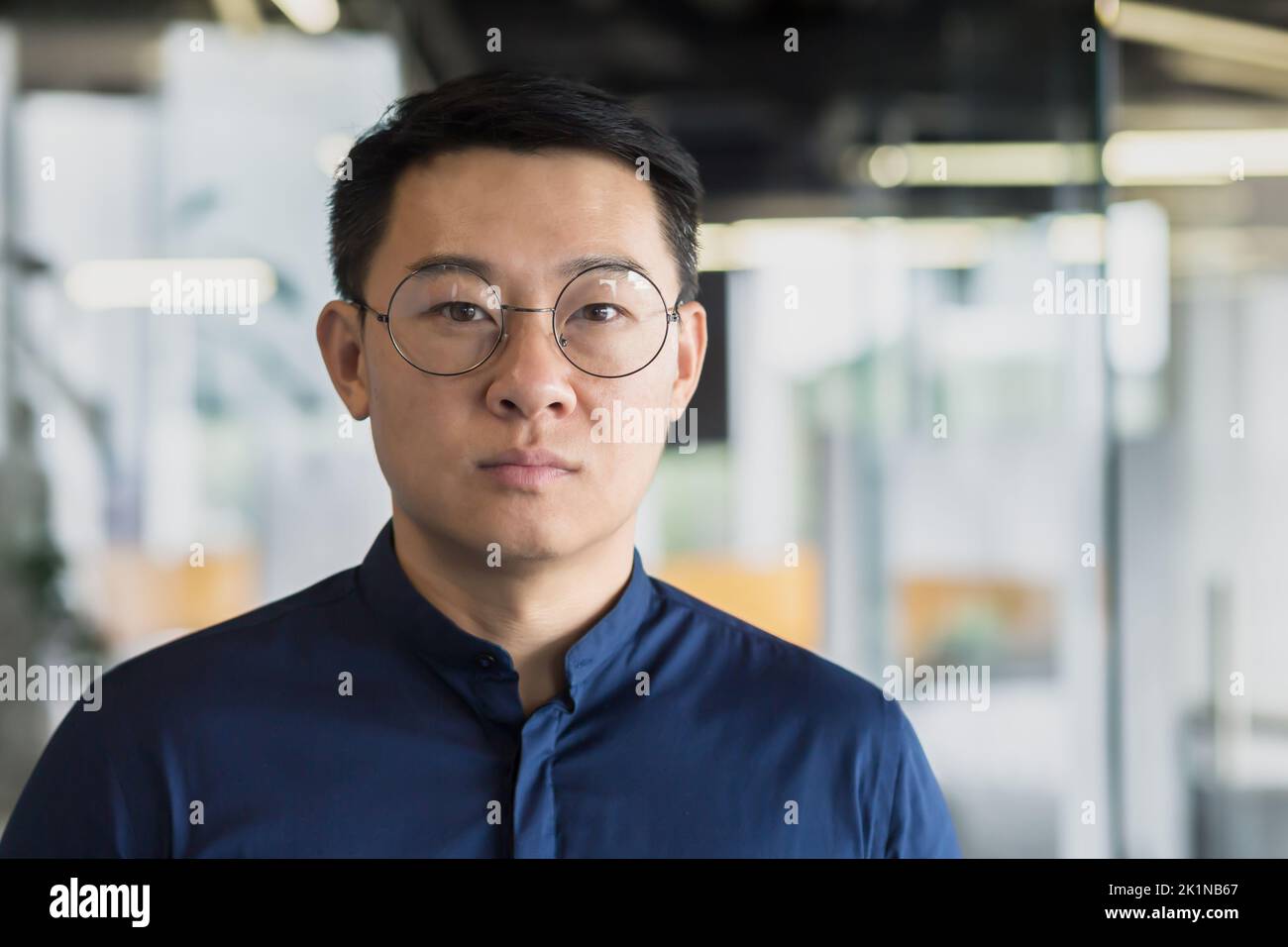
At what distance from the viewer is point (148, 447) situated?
97.2 inches

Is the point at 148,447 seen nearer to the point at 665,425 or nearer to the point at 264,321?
the point at 264,321

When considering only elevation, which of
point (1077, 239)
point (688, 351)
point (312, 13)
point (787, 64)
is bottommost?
point (688, 351)

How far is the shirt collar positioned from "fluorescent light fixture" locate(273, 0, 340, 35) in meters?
1.50

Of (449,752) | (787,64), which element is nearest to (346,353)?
(449,752)

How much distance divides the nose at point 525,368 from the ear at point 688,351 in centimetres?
15

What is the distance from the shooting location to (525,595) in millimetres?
1104

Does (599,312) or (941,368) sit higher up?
(941,368)

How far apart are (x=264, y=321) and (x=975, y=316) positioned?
1904 mm

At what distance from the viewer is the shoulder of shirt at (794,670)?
1134 mm

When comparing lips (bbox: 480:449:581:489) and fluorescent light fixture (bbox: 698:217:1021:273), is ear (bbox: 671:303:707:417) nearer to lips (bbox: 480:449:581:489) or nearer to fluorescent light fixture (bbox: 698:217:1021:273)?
lips (bbox: 480:449:581:489)

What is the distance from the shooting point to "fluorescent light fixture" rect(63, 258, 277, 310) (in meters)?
1.94

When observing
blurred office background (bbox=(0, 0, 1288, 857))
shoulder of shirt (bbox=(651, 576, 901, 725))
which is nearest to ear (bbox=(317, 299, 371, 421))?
shoulder of shirt (bbox=(651, 576, 901, 725))

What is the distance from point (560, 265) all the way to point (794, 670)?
458 mm

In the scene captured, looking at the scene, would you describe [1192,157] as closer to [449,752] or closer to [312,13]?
[312,13]
